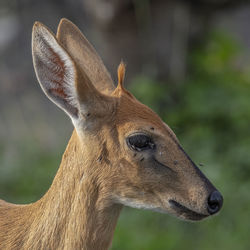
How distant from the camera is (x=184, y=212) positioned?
3979mm

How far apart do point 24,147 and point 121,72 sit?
4.75 meters

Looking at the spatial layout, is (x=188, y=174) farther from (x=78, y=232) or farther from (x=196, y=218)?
(x=78, y=232)

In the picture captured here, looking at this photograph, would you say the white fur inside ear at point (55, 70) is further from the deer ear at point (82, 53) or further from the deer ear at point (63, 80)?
the deer ear at point (82, 53)

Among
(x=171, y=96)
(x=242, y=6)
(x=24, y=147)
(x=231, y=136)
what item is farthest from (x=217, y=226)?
(x=242, y=6)

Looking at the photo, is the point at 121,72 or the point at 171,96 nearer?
the point at 121,72

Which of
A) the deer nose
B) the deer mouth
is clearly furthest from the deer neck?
the deer nose

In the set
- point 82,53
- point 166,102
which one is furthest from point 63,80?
point 166,102

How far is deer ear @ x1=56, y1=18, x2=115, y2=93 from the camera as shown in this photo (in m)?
4.55

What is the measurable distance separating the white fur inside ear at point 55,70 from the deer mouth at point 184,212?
0.79 metres

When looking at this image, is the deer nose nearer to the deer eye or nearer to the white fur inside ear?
the deer eye

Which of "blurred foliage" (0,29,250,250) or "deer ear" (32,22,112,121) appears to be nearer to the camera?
"deer ear" (32,22,112,121)

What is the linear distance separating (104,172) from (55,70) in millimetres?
654

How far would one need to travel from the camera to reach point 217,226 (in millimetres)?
7172

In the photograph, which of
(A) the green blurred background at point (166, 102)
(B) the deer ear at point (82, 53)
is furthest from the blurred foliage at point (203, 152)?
(B) the deer ear at point (82, 53)
